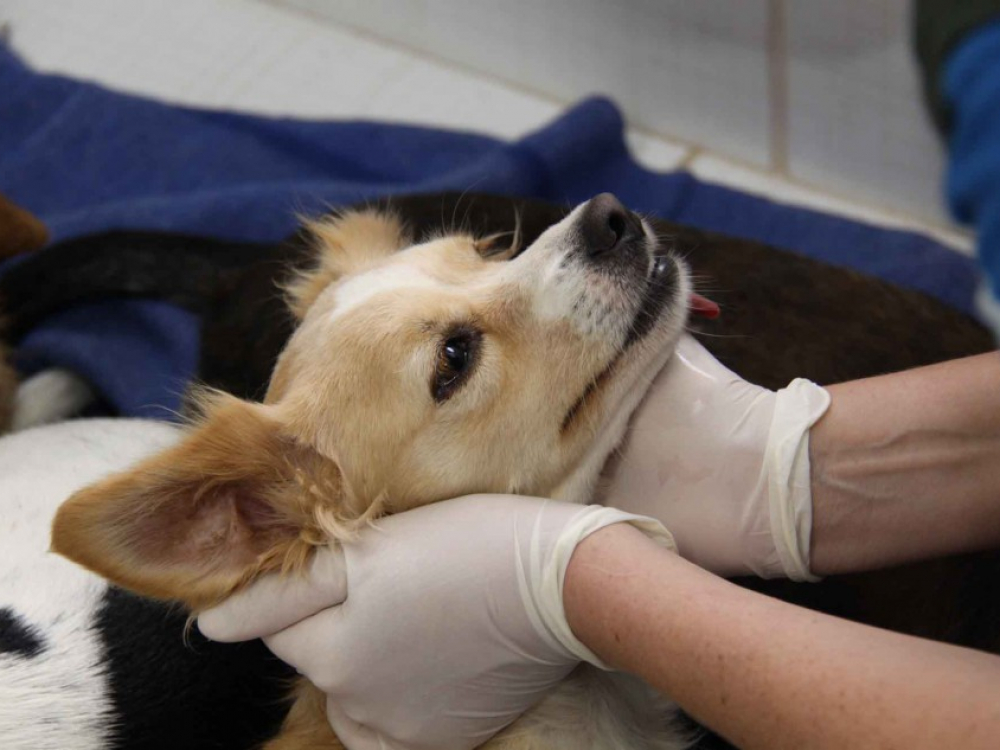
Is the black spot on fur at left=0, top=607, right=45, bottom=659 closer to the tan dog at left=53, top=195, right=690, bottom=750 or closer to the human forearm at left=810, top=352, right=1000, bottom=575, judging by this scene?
the tan dog at left=53, top=195, right=690, bottom=750

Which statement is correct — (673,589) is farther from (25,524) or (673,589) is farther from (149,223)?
(149,223)

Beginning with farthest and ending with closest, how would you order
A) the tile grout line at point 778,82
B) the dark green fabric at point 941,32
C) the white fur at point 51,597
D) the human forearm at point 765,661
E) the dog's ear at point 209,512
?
the tile grout line at point 778,82 < the white fur at point 51,597 < the dog's ear at point 209,512 < the human forearm at point 765,661 < the dark green fabric at point 941,32

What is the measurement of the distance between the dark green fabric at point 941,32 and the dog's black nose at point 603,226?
27.5 inches

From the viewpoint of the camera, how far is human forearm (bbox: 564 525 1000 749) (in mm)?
1045

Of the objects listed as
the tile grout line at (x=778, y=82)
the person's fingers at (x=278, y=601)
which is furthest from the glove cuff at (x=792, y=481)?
the tile grout line at (x=778, y=82)

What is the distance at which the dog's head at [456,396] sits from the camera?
4.68 ft

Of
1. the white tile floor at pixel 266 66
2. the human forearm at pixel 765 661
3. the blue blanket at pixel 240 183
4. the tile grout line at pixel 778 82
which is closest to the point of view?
the human forearm at pixel 765 661

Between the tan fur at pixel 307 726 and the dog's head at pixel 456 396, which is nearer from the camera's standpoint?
the dog's head at pixel 456 396

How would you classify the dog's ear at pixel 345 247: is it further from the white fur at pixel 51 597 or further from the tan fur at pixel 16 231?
the tan fur at pixel 16 231

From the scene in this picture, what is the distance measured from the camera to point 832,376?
1854 millimetres

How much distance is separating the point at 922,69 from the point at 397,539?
2.82ft

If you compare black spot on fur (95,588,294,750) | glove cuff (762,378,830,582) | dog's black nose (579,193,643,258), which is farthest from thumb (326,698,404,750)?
dog's black nose (579,193,643,258)

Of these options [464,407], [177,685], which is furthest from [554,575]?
[177,685]

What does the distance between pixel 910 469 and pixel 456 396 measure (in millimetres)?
617
